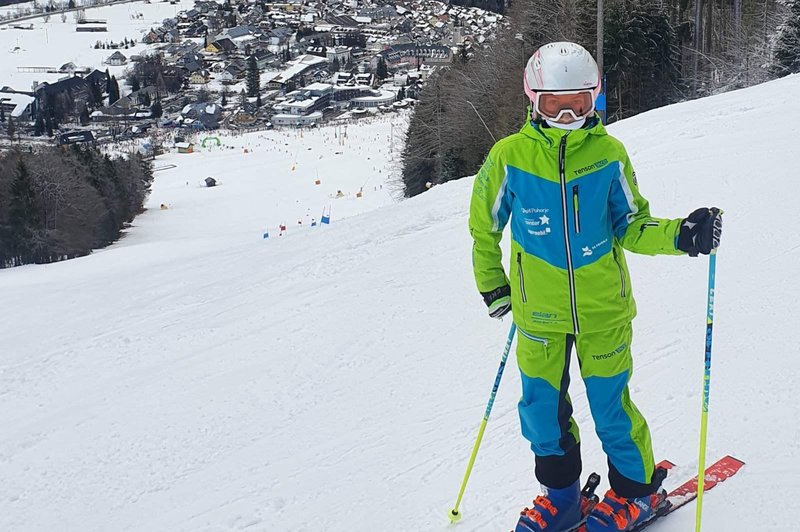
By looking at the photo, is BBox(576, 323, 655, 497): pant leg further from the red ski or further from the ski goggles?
the ski goggles

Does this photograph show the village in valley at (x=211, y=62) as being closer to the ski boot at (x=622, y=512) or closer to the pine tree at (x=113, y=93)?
the pine tree at (x=113, y=93)

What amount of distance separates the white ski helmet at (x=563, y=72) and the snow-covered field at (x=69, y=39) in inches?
4409

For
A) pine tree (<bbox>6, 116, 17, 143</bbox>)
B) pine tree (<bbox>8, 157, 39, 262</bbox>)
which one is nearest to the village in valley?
pine tree (<bbox>6, 116, 17, 143</bbox>)

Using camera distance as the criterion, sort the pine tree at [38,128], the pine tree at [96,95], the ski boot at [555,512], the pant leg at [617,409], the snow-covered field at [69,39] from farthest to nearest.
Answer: the snow-covered field at [69,39], the pine tree at [96,95], the pine tree at [38,128], the ski boot at [555,512], the pant leg at [617,409]

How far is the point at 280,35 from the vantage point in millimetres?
135375

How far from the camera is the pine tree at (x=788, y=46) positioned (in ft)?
68.3

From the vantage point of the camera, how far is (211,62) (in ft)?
389

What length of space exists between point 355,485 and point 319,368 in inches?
58.2

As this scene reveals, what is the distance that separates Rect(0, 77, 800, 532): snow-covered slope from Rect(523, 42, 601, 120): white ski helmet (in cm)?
170

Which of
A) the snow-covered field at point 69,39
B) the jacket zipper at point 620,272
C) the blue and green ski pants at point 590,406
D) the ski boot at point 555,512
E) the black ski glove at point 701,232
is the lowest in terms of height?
the ski boot at point 555,512

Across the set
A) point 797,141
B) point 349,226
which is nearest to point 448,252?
point 349,226

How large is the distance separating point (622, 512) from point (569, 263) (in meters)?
0.97

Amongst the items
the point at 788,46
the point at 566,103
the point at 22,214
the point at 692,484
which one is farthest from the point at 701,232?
the point at 22,214

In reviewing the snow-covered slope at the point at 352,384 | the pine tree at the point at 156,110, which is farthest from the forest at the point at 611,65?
the pine tree at the point at 156,110
